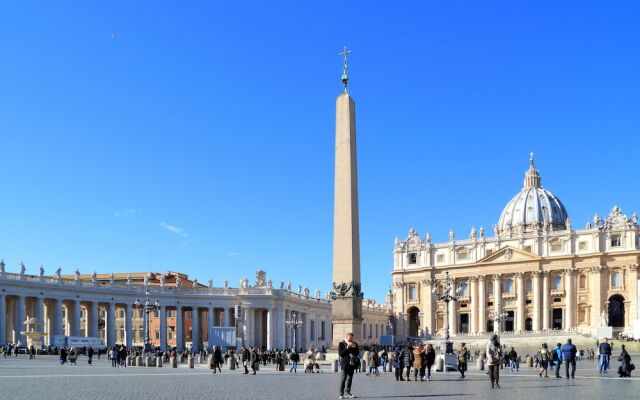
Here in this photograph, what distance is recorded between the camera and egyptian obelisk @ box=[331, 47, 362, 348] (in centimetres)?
2944

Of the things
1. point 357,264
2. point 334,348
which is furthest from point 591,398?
point 334,348

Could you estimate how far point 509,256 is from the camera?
334 feet

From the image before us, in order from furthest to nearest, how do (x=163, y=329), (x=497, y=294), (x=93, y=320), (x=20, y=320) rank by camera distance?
(x=497, y=294) < (x=163, y=329) < (x=93, y=320) < (x=20, y=320)

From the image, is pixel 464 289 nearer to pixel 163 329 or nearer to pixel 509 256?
pixel 509 256

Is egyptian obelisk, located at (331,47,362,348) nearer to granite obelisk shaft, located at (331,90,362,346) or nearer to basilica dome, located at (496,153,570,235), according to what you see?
granite obelisk shaft, located at (331,90,362,346)

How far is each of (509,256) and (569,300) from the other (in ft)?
30.8

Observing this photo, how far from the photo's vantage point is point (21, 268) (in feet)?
186

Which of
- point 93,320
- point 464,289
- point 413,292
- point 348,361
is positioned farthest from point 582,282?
point 348,361

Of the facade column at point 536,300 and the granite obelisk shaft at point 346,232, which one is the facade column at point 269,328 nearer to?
the facade column at point 536,300

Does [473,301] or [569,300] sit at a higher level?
[569,300]

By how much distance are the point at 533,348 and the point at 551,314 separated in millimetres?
28641

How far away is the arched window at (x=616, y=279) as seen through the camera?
307ft

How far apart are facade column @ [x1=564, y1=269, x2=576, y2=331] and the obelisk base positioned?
236 feet

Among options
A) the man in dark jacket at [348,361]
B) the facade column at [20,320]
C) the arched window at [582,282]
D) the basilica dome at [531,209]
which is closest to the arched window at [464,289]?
the arched window at [582,282]
